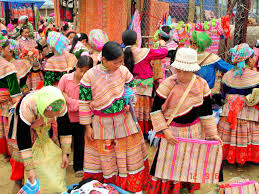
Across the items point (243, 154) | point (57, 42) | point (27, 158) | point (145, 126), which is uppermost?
point (57, 42)

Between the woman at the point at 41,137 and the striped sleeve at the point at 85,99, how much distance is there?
10.8 inches

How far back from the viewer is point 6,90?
3596mm

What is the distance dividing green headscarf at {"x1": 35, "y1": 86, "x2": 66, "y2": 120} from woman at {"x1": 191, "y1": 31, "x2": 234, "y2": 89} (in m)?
2.07

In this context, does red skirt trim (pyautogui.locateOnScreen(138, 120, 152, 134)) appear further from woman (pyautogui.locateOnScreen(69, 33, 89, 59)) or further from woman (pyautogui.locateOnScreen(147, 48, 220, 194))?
woman (pyautogui.locateOnScreen(147, 48, 220, 194))

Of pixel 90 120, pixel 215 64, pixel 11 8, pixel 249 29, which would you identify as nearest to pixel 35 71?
pixel 90 120

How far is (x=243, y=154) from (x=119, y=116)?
2.07 m

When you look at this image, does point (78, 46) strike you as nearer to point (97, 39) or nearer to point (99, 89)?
point (97, 39)

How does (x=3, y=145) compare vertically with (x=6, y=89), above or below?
below

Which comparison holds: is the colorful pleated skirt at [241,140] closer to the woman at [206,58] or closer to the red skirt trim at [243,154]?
the red skirt trim at [243,154]

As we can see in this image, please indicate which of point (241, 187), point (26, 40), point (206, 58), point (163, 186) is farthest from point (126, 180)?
point (26, 40)

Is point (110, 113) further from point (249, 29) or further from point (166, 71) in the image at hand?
point (249, 29)

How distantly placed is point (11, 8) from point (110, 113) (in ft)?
53.4

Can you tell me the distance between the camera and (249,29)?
26.0 ft

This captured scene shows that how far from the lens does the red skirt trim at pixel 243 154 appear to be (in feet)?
12.4
